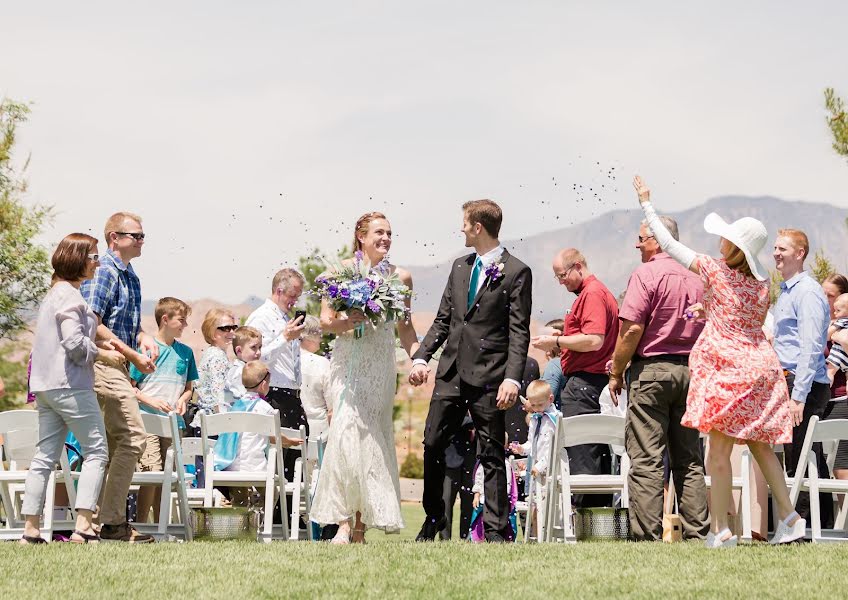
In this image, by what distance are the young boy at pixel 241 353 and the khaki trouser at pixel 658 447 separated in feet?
12.2

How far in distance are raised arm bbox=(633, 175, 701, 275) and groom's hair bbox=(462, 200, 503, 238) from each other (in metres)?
1.21

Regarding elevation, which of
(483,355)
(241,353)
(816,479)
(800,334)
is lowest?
(816,479)

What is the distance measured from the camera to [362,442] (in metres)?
9.41

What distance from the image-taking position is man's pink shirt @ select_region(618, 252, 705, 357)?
9.49m

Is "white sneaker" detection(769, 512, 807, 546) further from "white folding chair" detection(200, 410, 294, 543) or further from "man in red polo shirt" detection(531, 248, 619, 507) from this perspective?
"white folding chair" detection(200, 410, 294, 543)

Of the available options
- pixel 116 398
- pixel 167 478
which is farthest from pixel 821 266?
pixel 116 398

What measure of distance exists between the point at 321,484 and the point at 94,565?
242cm

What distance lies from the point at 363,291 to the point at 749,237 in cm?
284

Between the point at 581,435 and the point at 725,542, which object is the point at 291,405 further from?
the point at 725,542

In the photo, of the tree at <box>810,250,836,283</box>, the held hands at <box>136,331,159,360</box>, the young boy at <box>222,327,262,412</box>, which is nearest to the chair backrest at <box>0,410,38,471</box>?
the held hands at <box>136,331,159,360</box>

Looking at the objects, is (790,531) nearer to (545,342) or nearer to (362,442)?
(545,342)

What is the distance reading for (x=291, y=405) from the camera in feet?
39.1

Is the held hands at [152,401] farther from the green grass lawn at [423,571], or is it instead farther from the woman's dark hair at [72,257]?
the green grass lawn at [423,571]

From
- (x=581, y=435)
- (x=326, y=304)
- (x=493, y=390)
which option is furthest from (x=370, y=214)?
(x=581, y=435)
